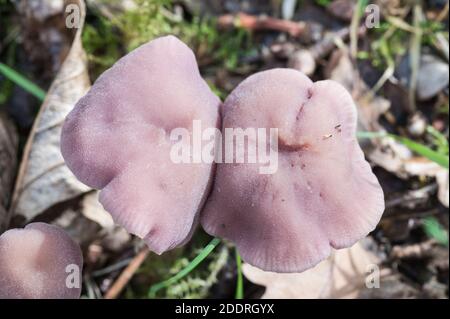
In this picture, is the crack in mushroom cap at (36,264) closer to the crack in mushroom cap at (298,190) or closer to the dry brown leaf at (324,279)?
the crack in mushroom cap at (298,190)

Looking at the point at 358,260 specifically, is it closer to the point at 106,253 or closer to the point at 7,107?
the point at 106,253

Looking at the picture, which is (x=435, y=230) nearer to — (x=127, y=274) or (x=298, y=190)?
(x=298, y=190)

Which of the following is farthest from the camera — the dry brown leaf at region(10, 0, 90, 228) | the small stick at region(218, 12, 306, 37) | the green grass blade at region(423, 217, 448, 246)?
the small stick at region(218, 12, 306, 37)

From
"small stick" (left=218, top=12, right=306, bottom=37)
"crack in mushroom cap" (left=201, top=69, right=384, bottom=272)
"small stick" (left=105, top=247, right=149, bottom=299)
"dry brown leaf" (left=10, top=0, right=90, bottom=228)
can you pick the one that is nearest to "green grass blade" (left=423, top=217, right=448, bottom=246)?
"crack in mushroom cap" (left=201, top=69, right=384, bottom=272)

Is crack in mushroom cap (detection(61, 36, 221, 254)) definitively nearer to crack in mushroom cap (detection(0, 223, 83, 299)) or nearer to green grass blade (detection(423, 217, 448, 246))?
crack in mushroom cap (detection(0, 223, 83, 299))

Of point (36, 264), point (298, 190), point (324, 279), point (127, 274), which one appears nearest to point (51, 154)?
point (127, 274)

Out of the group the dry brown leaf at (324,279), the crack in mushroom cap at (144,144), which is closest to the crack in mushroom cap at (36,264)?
the crack in mushroom cap at (144,144)
